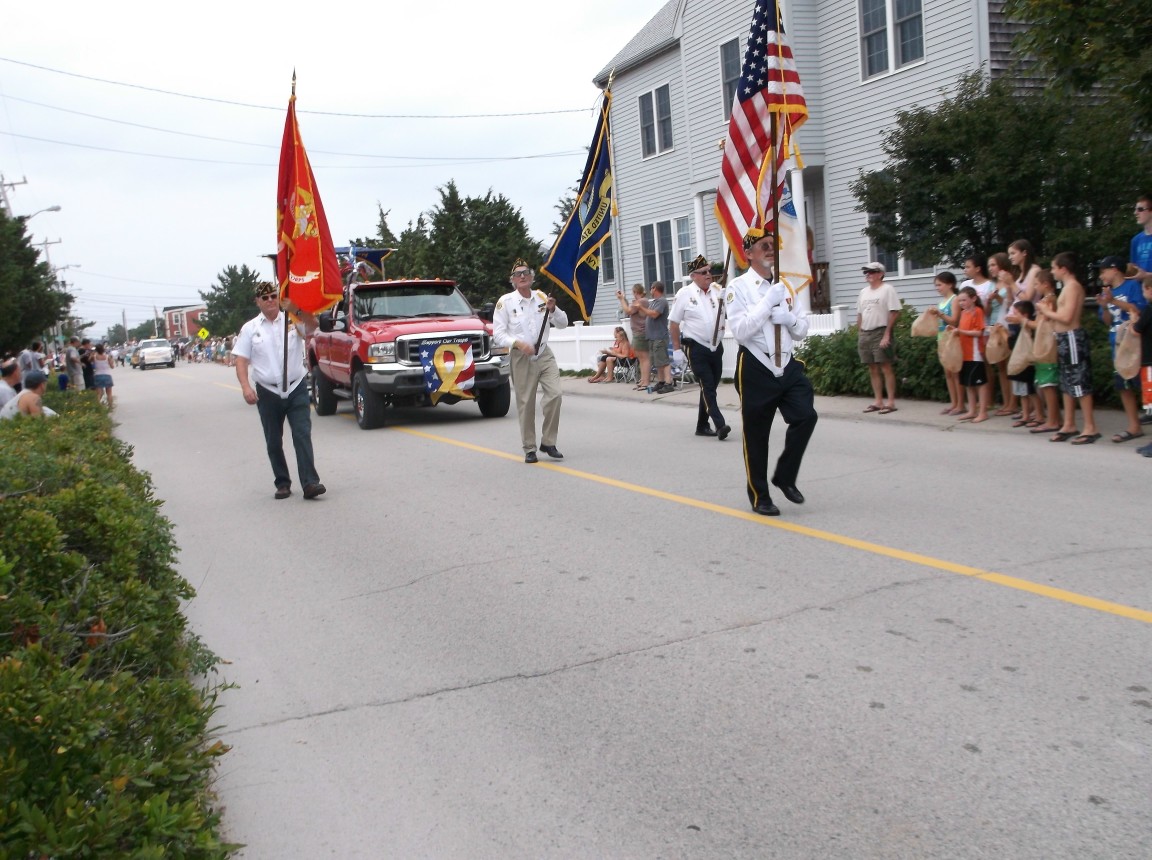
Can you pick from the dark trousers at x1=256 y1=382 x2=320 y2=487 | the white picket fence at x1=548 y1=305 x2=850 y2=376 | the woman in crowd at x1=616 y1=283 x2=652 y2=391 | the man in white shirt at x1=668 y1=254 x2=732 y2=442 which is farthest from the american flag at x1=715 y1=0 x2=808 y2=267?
the white picket fence at x1=548 y1=305 x2=850 y2=376

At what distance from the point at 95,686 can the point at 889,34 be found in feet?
69.6

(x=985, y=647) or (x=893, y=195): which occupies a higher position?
(x=893, y=195)

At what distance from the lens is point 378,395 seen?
1611 cm

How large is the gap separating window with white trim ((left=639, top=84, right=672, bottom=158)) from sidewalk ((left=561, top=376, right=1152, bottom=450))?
11.1m

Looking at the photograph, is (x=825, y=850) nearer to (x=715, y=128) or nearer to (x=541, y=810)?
(x=541, y=810)

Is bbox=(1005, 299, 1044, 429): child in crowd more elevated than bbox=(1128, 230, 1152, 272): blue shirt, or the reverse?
bbox=(1128, 230, 1152, 272): blue shirt

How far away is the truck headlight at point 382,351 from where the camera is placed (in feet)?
52.4

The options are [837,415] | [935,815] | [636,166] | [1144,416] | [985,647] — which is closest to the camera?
[935,815]

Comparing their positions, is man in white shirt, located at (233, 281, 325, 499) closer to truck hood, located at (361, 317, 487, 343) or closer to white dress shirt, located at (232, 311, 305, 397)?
white dress shirt, located at (232, 311, 305, 397)

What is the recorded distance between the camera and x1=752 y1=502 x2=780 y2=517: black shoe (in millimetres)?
8203

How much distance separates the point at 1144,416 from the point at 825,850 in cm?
961

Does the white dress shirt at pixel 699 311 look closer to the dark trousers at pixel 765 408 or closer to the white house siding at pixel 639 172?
the dark trousers at pixel 765 408

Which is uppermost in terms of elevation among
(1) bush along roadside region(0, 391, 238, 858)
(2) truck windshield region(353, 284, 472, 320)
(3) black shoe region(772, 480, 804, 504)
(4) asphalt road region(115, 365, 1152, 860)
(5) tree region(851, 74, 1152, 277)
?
(5) tree region(851, 74, 1152, 277)

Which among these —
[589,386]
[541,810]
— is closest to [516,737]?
[541,810]
